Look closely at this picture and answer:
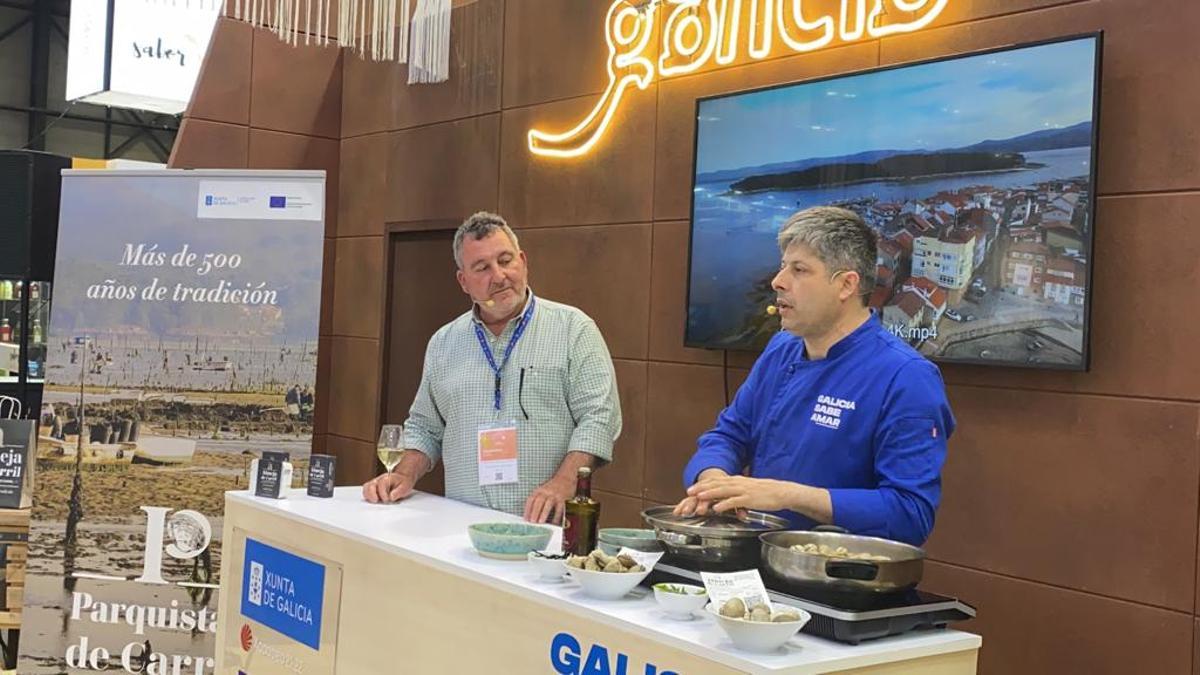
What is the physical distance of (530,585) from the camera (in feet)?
6.32

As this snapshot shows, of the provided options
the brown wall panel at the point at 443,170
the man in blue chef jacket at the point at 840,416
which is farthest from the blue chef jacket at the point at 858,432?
the brown wall panel at the point at 443,170

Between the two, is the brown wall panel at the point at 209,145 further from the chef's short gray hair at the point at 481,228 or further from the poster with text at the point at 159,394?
the chef's short gray hair at the point at 481,228

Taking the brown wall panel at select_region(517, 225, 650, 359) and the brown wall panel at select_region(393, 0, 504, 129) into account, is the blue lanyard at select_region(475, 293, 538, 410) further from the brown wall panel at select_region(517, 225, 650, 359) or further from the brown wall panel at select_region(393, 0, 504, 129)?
the brown wall panel at select_region(393, 0, 504, 129)

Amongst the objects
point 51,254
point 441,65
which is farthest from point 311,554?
point 51,254

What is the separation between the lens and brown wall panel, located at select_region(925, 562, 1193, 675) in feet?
9.62

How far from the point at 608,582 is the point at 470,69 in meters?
4.39

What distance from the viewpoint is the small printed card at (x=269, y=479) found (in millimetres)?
2855

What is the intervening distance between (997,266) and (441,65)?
9.96 feet

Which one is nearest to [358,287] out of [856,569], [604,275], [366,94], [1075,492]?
[366,94]

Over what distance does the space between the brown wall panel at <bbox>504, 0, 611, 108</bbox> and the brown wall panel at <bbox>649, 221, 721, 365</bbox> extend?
872mm

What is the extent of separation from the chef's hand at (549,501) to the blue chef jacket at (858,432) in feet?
1.47

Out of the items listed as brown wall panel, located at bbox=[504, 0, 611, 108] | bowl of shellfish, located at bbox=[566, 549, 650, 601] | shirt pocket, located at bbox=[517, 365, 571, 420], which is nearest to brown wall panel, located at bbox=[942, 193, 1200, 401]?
shirt pocket, located at bbox=[517, 365, 571, 420]

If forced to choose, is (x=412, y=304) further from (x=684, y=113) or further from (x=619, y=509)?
(x=684, y=113)

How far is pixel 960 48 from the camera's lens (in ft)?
11.5
